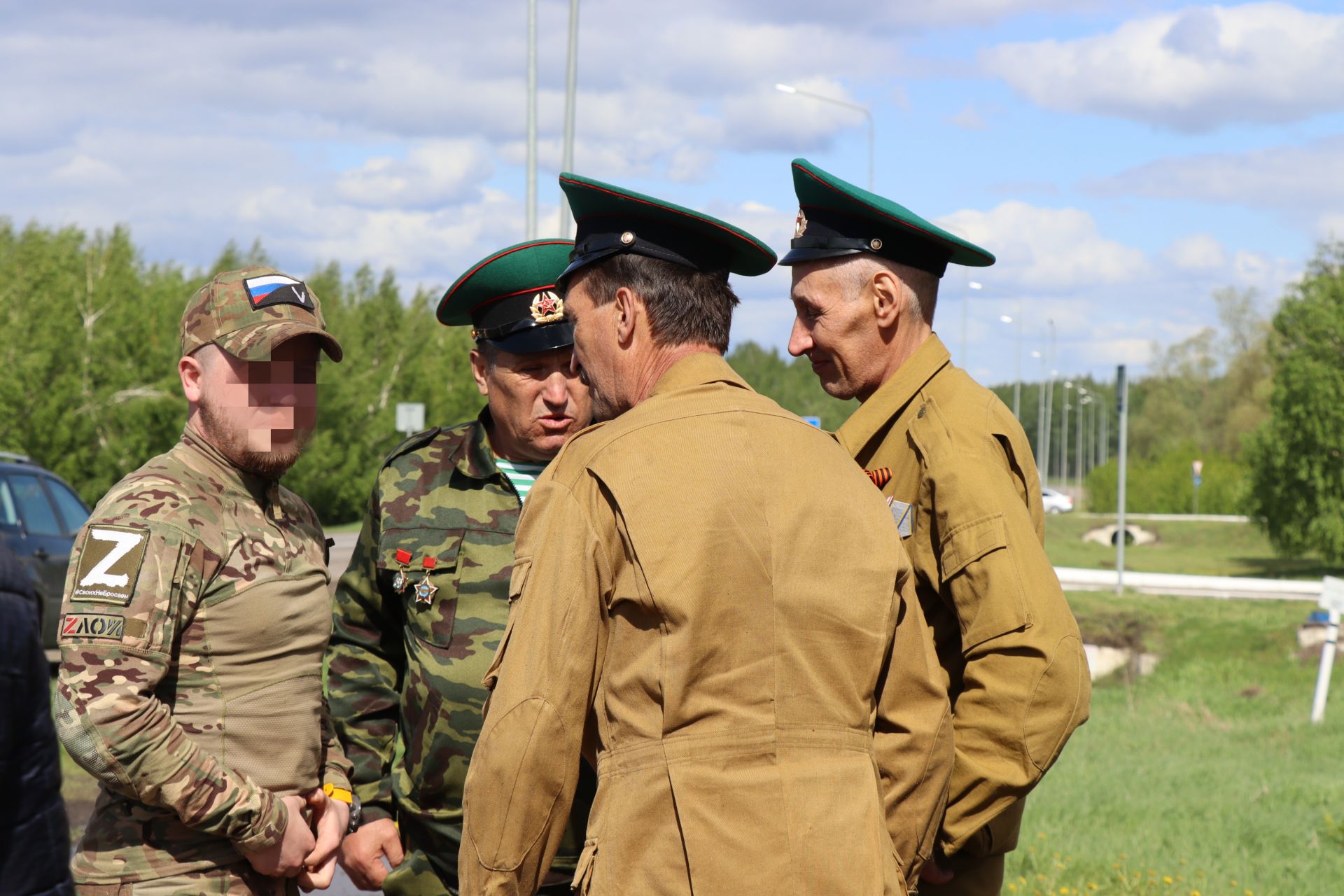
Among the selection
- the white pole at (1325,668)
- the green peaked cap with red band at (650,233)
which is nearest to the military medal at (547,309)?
the green peaked cap with red band at (650,233)

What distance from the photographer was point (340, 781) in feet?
10.6

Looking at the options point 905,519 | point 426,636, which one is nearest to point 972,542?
point 905,519

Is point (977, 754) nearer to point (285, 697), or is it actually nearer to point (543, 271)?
point (285, 697)

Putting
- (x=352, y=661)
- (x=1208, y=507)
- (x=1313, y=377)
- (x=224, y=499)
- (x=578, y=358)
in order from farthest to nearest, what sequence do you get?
(x=1208, y=507) < (x=1313, y=377) < (x=352, y=661) < (x=224, y=499) < (x=578, y=358)

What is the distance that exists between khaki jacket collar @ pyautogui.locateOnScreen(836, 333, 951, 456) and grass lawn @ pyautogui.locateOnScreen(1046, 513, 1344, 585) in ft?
98.4

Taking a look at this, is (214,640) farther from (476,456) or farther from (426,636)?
(476,456)

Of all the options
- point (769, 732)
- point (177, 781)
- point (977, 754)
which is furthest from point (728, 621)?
point (177, 781)

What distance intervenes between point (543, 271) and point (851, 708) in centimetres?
182

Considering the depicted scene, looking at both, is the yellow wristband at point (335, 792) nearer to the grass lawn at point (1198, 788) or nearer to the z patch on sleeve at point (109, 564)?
the z patch on sleeve at point (109, 564)

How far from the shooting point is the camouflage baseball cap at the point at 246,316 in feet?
9.57

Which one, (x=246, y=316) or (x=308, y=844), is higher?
(x=246, y=316)

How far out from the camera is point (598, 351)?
7.80 ft

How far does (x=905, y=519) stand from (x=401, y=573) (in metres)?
1.35

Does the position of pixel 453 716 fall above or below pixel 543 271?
below
